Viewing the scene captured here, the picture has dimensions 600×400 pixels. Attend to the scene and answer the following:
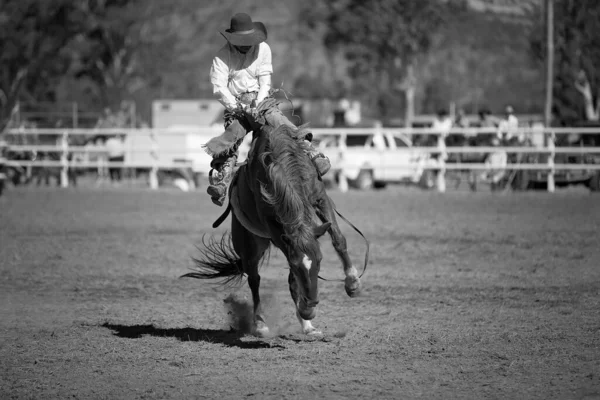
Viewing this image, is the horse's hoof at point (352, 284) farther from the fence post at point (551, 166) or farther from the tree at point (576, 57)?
the tree at point (576, 57)

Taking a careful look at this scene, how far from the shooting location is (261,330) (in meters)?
7.36

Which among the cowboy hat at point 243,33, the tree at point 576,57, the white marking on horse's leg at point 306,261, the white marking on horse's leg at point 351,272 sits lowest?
the white marking on horse's leg at point 351,272

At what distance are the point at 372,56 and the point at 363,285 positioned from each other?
53.4 metres

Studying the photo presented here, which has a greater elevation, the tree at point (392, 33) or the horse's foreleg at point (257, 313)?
the tree at point (392, 33)

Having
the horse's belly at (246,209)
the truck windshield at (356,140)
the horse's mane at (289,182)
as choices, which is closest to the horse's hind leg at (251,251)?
the horse's belly at (246,209)

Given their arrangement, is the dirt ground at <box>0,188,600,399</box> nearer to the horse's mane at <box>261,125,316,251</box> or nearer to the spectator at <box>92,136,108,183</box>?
the horse's mane at <box>261,125,316,251</box>

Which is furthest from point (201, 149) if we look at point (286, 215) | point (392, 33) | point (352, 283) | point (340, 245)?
point (392, 33)

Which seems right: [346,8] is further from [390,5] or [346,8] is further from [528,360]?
[528,360]

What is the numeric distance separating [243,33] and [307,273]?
8.30 ft

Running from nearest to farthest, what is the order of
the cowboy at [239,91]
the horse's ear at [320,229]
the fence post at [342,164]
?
1. the horse's ear at [320,229]
2. the cowboy at [239,91]
3. the fence post at [342,164]

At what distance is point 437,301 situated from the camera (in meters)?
8.78

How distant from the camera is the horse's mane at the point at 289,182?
626 cm

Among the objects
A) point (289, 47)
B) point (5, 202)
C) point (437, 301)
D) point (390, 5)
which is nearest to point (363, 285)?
point (437, 301)

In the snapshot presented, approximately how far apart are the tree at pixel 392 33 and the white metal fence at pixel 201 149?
26.3 metres
